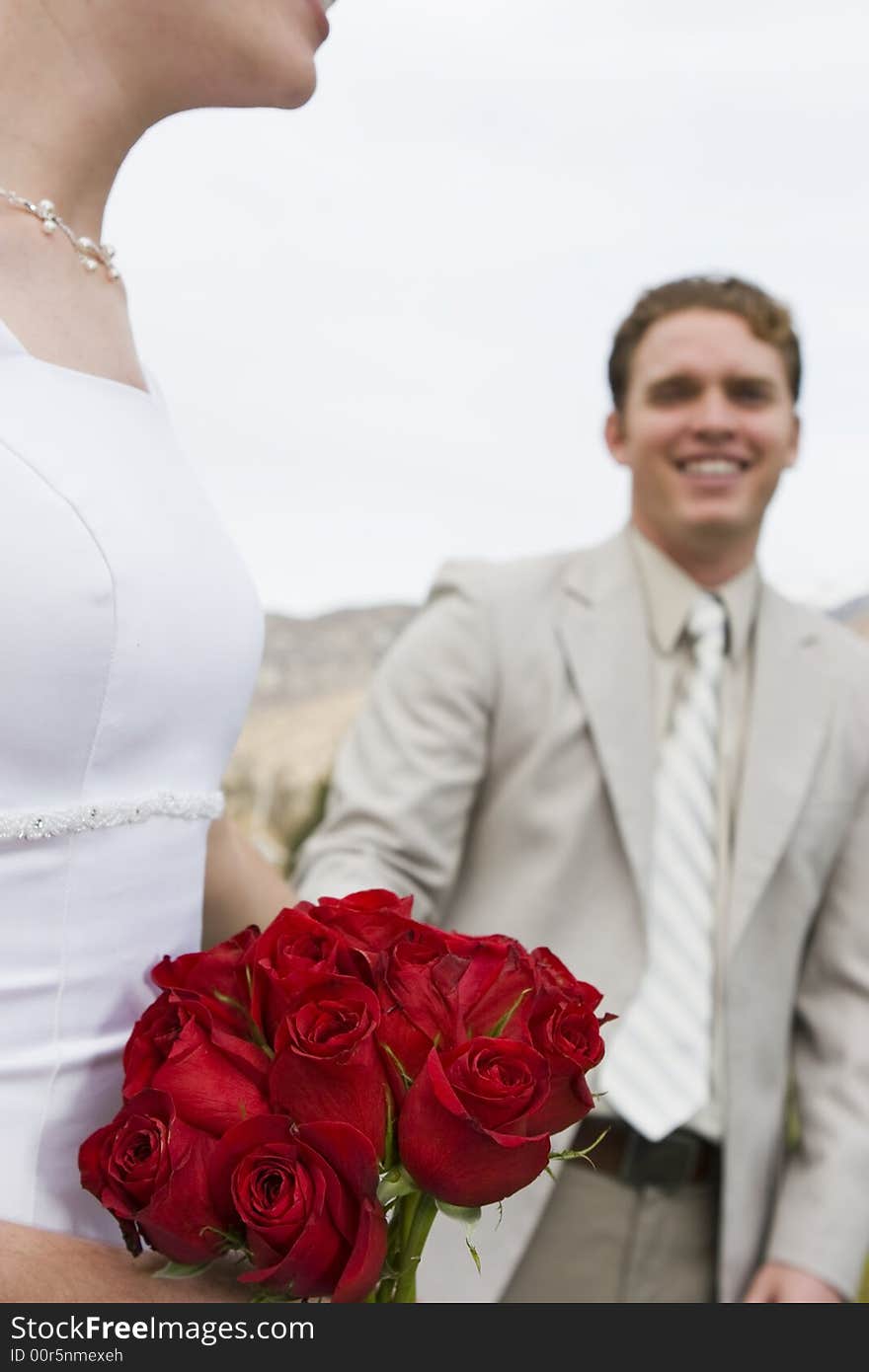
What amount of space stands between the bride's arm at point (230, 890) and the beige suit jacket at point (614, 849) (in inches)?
42.9

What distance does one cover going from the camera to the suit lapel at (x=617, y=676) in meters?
2.69

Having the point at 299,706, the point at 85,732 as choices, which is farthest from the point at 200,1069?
the point at 299,706

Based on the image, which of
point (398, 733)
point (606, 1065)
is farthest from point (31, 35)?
point (606, 1065)

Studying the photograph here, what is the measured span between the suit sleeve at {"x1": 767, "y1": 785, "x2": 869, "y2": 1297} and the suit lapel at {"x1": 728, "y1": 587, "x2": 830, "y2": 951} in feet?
0.64

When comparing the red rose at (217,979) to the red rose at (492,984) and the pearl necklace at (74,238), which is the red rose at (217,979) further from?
the pearl necklace at (74,238)

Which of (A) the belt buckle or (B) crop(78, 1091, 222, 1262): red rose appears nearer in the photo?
(B) crop(78, 1091, 222, 1262): red rose

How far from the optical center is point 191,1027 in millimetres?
1079

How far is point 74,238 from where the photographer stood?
51.5 inches

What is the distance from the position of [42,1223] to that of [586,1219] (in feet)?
5.62

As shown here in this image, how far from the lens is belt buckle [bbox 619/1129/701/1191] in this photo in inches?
103

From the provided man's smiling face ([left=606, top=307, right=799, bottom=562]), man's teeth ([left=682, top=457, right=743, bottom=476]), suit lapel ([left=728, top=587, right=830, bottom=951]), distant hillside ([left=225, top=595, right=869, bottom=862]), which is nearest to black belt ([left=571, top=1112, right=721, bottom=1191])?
suit lapel ([left=728, top=587, right=830, bottom=951])

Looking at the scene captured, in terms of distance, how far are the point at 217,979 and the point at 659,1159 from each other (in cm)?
170

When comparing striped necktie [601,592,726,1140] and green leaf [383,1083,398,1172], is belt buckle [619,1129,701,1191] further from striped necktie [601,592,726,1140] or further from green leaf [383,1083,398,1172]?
green leaf [383,1083,398,1172]
